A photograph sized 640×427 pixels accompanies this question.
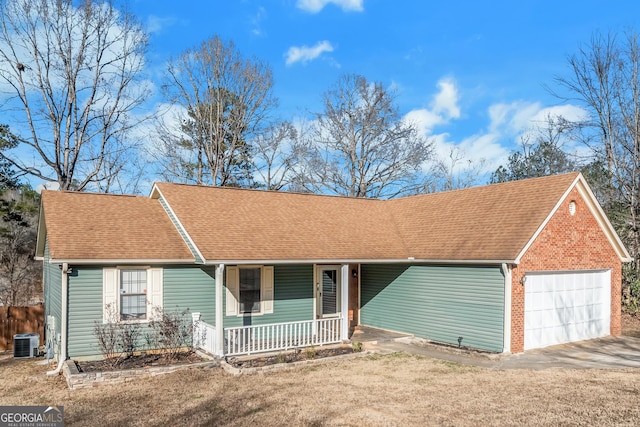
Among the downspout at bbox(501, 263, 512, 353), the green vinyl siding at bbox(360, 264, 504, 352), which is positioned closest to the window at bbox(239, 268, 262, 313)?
the green vinyl siding at bbox(360, 264, 504, 352)

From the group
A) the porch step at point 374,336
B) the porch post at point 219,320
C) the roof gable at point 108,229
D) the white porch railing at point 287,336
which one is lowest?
the porch step at point 374,336

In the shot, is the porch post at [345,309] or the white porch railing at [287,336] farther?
the porch post at [345,309]

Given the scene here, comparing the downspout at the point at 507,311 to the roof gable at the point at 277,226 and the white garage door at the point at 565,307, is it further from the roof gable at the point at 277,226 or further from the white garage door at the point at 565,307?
the roof gable at the point at 277,226

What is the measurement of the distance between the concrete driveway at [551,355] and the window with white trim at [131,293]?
6.31m

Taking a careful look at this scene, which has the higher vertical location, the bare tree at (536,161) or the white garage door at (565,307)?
the bare tree at (536,161)

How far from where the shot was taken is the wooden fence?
16859mm

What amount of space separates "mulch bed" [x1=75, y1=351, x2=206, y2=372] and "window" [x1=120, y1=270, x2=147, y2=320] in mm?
1121

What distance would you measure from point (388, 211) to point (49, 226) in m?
12.5

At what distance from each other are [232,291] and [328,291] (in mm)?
3669

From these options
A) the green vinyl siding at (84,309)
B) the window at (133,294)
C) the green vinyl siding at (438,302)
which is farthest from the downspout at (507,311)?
the green vinyl siding at (84,309)

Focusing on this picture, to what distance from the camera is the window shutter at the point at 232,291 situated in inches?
567

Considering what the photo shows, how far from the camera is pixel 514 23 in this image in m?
19.1

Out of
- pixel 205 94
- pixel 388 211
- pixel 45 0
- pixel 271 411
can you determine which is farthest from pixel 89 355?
pixel 205 94

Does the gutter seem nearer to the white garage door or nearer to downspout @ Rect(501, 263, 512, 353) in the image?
downspout @ Rect(501, 263, 512, 353)
